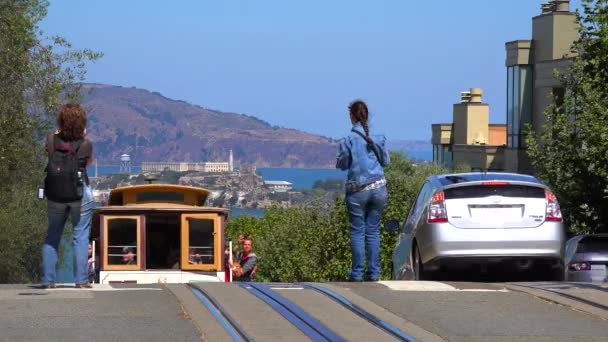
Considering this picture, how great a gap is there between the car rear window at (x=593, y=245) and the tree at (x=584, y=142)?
7.86 meters

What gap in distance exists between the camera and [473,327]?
1080 centimetres

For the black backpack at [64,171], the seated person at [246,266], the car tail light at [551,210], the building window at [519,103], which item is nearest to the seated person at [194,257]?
the seated person at [246,266]

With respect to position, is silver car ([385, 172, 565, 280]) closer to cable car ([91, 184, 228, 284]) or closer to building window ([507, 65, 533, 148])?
cable car ([91, 184, 228, 284])

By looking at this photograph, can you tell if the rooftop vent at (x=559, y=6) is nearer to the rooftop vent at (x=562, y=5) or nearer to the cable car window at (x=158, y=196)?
the rooftop vent at (x=562, y=5)

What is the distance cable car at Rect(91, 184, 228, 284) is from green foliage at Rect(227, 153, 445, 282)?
28.0 meters

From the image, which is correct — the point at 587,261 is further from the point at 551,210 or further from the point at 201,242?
the point at 201,242

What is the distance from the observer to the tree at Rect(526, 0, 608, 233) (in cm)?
3005

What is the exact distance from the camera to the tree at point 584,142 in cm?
3005

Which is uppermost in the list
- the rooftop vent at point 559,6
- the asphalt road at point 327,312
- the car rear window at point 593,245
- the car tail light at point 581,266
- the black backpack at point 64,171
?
the rooftop vent at point 559,6

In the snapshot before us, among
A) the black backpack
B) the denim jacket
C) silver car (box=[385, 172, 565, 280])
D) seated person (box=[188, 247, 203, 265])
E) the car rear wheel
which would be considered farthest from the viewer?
seated person (box=[188, 247, 203, 265])

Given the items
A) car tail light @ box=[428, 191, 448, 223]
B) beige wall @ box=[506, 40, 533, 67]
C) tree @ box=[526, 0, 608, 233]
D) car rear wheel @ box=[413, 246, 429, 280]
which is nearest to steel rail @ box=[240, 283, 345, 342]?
car tail light @ box=[428, 191, 448, 223]

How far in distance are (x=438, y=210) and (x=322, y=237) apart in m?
51.4

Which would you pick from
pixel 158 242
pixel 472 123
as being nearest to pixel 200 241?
pixel 158 242

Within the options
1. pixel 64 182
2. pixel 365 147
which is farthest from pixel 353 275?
pixel 64 182
